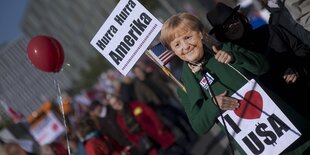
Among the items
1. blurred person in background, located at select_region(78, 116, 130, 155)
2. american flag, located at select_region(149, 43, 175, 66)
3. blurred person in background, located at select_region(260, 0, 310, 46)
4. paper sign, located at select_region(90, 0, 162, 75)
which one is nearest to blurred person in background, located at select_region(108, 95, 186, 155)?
blurred person in background, located at select_region(78, 116, 130, 155)

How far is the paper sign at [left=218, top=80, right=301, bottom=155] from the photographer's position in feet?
13.1

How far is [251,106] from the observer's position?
13.4 ft

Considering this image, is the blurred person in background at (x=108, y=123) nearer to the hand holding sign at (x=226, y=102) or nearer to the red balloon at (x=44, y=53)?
the red balloon at (x=44, y=53)

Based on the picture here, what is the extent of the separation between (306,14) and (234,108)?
81cm

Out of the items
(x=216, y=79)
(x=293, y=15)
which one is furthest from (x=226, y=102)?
(x=293, y=15)

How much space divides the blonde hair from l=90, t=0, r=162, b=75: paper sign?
46 centimetres

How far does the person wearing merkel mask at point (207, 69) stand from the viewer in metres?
3.95

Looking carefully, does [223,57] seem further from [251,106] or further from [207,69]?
[251,106]

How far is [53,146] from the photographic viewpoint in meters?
8.38

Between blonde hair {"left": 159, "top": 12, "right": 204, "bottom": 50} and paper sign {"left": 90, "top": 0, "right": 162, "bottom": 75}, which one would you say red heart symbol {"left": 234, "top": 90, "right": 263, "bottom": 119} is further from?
paper sign {"left": 90, "top": 0, "right": 162, "bottom": 75}

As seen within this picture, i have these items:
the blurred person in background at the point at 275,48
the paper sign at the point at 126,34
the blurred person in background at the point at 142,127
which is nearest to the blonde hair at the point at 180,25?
the blurred person in background at the point at 275,48

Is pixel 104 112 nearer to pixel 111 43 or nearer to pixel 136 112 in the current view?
pixel 136 112

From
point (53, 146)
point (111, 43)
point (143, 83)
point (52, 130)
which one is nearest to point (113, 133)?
point (53, 146)

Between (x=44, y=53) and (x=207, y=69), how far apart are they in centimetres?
202
